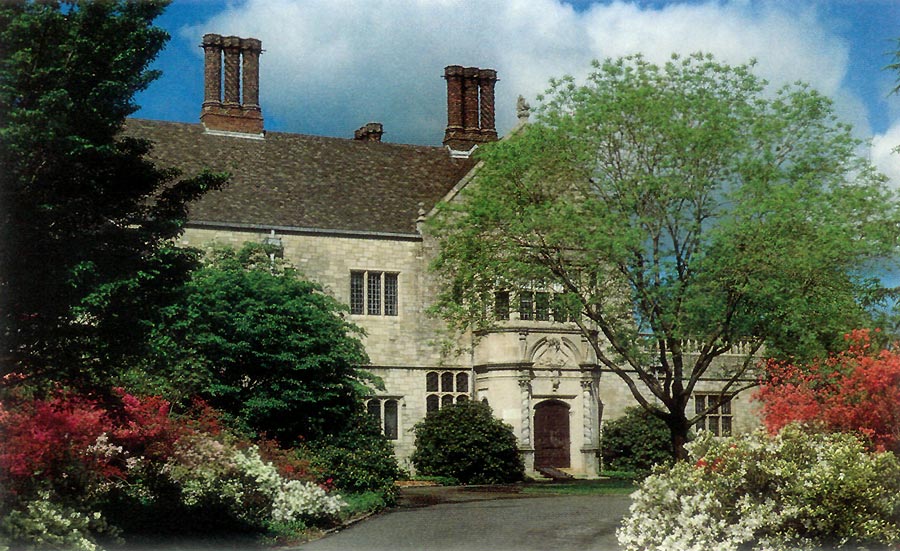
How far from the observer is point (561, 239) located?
2441cm

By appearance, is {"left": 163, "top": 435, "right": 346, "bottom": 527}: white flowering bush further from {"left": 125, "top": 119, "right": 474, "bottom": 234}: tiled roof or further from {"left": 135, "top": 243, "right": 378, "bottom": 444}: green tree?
{"left": 125, "top": 119, "right": 474, "bottom": 234}: tiled roof

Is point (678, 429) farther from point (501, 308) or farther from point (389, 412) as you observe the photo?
point (389, 412)

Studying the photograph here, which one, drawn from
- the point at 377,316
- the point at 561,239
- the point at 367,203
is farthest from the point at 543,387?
the point at 561,239

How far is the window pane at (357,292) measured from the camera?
125 feet

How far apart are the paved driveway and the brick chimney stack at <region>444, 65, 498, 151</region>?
20322 mm

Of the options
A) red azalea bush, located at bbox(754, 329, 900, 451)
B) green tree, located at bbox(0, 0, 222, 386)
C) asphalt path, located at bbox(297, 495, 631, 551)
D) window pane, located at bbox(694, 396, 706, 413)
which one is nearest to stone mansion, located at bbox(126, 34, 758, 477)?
window pane, located at bbox(694, 396, 706, 413)

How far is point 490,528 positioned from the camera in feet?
65.8

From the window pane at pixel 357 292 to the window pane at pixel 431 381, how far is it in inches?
122

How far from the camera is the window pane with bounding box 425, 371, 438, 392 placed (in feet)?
126

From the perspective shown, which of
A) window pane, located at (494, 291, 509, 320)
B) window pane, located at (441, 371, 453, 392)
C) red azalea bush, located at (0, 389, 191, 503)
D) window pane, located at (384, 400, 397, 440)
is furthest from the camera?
window pane, located at (441, 371, 453, 392)

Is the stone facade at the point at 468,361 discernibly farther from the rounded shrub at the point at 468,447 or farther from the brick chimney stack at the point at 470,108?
the brick chimney stack at the point at 470,108

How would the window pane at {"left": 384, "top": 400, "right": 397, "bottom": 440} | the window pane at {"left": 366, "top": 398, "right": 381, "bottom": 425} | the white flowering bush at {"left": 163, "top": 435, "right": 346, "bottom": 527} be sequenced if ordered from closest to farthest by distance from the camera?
the white flowering bush at {"left": 163, "top": 435, "right": 346, "bottom": 527}, the window pane at {"left": 366, "top": 398, "right": 381, "bottom": 425}, the window pane at {"left": 384, "top": 400, "right": 397, "bottom": 440}

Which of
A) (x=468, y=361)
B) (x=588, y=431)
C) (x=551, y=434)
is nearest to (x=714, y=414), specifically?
(x=588, y=431)

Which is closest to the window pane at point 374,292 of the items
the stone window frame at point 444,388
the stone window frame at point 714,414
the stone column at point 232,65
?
the stone window frame at point 444,388
